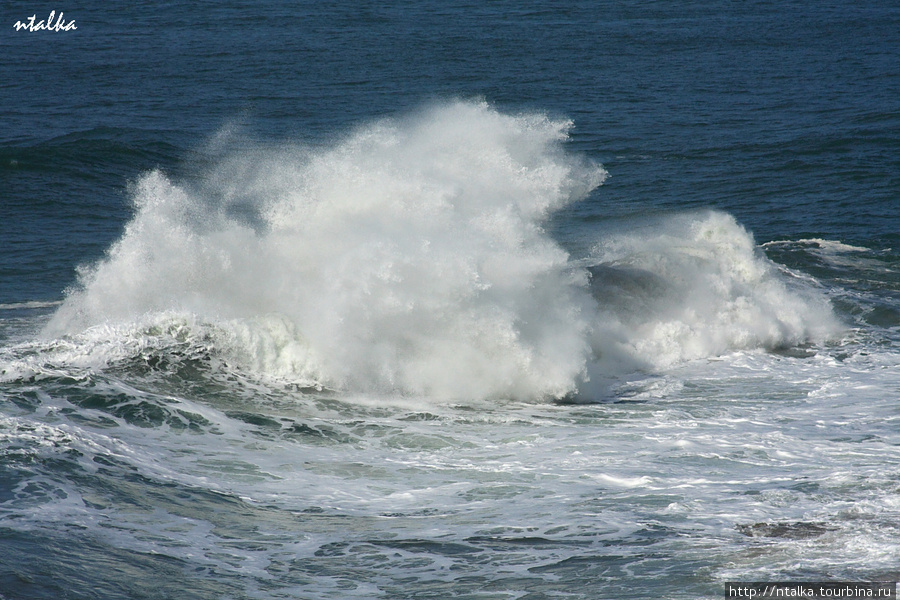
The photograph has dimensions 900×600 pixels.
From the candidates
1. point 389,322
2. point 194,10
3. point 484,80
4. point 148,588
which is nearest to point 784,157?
point 484,80

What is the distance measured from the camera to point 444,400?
10.6 meters

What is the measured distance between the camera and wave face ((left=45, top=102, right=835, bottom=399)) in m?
11.0

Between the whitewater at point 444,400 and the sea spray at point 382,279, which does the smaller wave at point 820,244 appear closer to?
the whitewater at point 444,400

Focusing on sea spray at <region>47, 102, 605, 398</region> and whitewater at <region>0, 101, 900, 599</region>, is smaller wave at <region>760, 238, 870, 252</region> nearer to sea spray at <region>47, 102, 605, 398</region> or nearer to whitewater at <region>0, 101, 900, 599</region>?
whitewater at <region>0, 101, 900, 599</region>

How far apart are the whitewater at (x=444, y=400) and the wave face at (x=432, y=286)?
0.04 m

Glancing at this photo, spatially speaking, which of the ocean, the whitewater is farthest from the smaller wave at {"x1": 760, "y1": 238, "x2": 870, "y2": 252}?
the whitewater

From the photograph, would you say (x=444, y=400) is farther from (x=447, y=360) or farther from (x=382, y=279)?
(x=382, y=279)

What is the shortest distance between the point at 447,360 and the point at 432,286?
97 cm

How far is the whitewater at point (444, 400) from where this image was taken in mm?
6289

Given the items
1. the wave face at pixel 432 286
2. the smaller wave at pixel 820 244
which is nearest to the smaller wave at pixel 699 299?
the wave face at pixel 432 286

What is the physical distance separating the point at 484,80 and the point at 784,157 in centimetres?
1318

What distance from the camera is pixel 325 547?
6.62 meters

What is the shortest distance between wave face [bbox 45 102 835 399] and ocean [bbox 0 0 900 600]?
0.15 feet

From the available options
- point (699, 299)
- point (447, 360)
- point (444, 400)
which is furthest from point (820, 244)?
point (444, 400)
